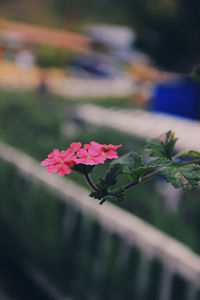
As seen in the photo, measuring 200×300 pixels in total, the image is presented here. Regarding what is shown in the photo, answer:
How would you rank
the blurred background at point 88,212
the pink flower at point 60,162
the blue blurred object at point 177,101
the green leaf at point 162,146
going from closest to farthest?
1. the pink flower at point 60,162
2. the green leaf at point 162,146
3. the blurred background at point 88,212
4. the blue blurred object at point 177,101

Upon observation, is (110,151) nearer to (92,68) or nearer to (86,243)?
(86,243)

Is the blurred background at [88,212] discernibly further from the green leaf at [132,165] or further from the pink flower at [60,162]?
the pink flower at [60,162]

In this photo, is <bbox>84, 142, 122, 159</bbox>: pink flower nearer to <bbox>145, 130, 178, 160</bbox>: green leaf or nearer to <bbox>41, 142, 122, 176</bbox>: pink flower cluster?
<bbox>41, 142, 122, 176</bbox>: pink flower cluster

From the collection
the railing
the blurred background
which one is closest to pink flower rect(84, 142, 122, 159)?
the blurred background

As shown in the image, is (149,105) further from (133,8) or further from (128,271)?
(128,271)

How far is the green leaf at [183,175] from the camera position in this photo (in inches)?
31.2

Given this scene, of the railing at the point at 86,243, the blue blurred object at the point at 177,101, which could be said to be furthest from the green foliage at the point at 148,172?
the blue blurred object at the point at 177,101

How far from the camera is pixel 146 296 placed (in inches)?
209

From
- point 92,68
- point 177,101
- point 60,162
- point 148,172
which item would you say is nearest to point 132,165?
point 148,172

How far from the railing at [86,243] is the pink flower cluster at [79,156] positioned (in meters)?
4.04

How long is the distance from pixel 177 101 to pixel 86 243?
25.9 feet

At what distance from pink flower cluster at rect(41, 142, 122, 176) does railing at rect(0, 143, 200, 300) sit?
4.04 metres

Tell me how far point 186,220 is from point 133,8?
16.3 metres

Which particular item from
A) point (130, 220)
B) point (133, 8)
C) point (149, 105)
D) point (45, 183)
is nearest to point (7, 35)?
point (133, 8)
